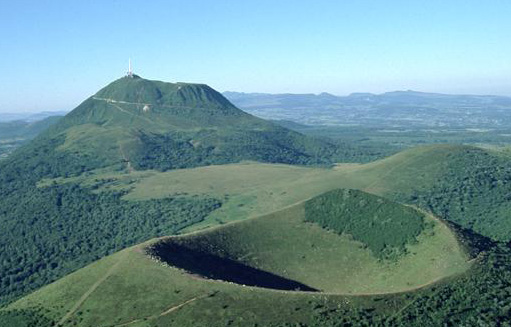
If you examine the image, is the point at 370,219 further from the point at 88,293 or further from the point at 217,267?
the point at 88,293

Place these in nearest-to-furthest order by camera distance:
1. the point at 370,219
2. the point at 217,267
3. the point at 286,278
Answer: the point at 217,267, the point at 286,278, the point at 370,219

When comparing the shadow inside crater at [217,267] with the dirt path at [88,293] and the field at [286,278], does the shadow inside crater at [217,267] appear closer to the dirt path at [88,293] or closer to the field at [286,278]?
the field at [286,278]

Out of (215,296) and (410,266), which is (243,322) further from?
(410,266)

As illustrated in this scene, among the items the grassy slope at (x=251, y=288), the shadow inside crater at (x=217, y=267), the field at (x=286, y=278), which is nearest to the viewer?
the field at (x=286, y=278)

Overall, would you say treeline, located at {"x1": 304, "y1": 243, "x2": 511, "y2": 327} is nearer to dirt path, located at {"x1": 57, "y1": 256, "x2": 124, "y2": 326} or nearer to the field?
the field

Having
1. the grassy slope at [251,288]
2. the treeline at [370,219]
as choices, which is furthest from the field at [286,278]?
the treeline at [370,219]

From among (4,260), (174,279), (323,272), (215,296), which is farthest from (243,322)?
(4,260)

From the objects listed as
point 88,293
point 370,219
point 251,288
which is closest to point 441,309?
point 251,288

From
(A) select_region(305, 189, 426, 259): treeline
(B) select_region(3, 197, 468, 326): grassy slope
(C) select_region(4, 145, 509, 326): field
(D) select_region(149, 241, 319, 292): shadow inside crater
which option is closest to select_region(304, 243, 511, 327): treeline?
(C) select_region(4, 145, 509, 326): field

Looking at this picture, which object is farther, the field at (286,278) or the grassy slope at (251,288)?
the grassy slope at (251,288)
